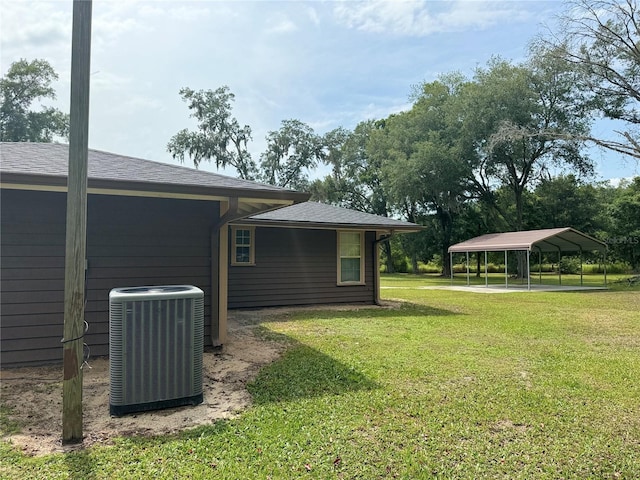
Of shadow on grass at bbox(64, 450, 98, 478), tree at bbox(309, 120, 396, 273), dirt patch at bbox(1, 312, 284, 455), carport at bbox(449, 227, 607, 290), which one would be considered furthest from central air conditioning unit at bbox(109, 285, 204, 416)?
tree at bbox(309, 120, 396, 273)

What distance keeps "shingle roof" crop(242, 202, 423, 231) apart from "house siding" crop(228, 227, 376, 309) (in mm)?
341

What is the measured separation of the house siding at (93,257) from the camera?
4469mm

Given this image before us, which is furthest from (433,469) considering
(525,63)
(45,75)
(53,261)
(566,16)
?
(45,75)

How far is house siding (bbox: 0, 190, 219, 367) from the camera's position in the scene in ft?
14.7

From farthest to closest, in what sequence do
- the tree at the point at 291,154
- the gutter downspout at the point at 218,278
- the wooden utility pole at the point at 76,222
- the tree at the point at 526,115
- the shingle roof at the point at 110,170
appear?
the tree at the point at 291,154, the tree at the point at 526,115, the gutter downspout at the point at 218,278, the shingle roof at the point at 110,170, the wooden utility pole at the point at 76,222

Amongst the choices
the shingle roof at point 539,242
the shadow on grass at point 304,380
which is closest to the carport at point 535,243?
the shingle roof at point 539,242

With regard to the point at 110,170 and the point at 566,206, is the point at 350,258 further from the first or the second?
the point at 566,206

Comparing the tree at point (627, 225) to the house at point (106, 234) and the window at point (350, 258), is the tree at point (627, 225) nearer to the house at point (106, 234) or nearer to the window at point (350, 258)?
the window at point (350, 258)

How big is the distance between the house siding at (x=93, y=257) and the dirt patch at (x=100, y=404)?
14.1 inches

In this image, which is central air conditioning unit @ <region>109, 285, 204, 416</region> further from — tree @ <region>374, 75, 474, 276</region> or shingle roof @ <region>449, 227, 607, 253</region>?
tree @ <region>374, 75, 474, 276</region>

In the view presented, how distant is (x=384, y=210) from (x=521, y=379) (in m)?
30.2

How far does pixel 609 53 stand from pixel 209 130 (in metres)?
24.8

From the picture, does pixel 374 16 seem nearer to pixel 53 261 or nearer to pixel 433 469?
pixel 53 261

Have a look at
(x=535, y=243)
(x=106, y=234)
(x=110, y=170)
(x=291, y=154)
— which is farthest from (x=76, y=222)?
(x=291, y=154)
